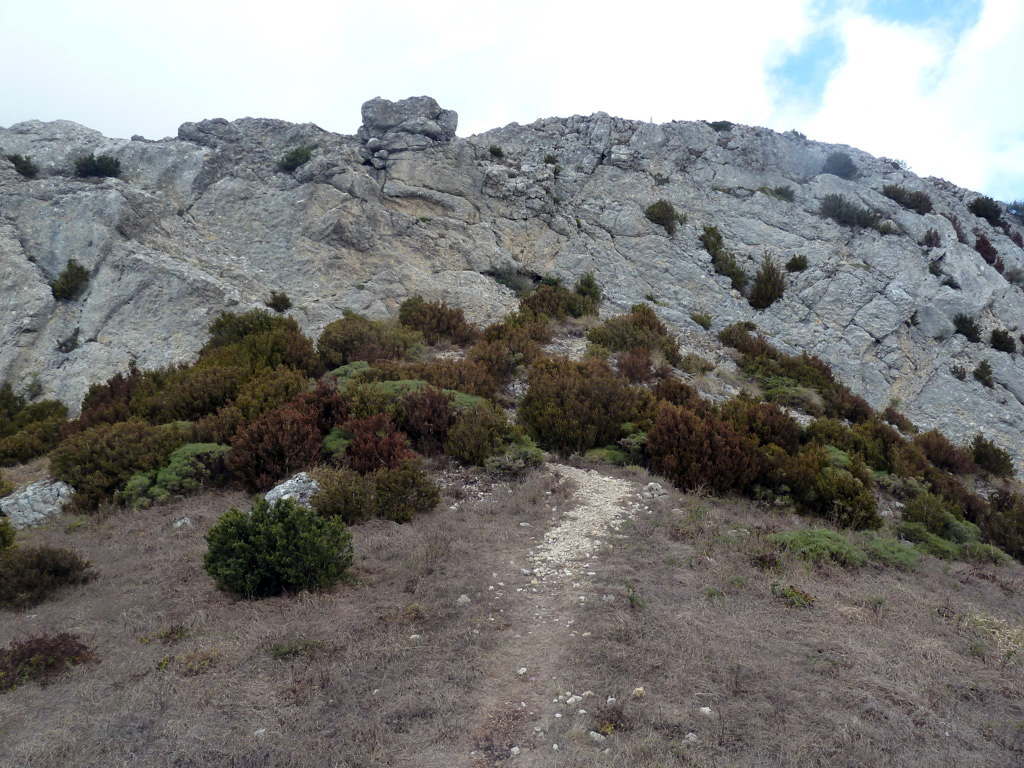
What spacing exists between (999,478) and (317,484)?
14575 mm

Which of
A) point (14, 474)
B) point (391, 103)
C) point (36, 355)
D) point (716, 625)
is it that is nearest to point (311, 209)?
point (391, 103)

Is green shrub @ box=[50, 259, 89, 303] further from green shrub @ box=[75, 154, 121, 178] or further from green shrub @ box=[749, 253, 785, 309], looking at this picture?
green shrub @ box=[749, 253, 785, 309]

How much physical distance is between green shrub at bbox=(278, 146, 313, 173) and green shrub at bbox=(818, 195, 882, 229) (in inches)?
712

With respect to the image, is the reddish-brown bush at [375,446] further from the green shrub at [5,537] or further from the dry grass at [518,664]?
the green shrub at [5,537]

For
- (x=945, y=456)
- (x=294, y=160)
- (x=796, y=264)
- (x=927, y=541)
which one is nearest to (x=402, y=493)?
(x=927, y=541)

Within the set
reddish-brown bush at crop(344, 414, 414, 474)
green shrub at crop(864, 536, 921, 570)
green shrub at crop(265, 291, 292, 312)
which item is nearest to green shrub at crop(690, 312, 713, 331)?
green shrub at crop(265, 291, 292, 312)

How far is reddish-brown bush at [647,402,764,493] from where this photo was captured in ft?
29.5

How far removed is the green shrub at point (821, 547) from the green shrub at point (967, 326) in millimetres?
15808

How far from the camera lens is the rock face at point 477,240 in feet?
53.1

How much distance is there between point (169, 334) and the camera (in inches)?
607

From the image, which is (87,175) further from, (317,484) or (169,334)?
(317,484)

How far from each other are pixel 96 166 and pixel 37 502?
14.7m

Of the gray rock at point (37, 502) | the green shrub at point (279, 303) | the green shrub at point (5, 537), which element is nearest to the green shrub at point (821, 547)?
the green shrub at point (5, 537)

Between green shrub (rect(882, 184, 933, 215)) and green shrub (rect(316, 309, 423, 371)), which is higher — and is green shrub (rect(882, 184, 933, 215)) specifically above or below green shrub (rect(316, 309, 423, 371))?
above
